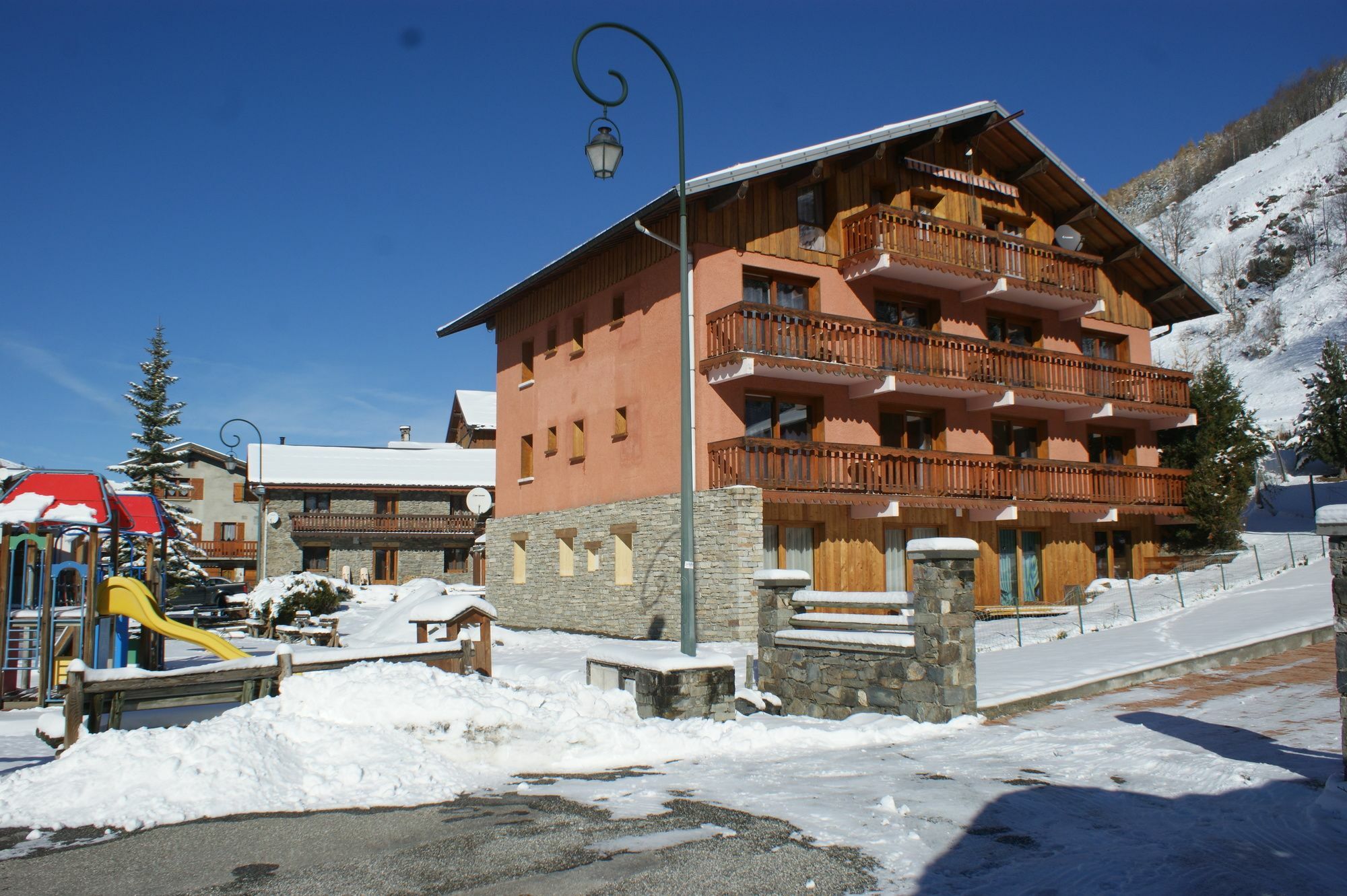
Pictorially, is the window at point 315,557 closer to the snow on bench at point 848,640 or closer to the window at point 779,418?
the window at point 779,418

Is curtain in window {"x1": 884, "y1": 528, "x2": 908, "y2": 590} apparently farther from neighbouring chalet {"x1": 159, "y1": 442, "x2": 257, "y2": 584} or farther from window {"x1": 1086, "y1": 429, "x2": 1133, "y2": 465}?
neighbouring chalet {"x1": 159, "y1": 442, "x2": 257, "y2": 584}

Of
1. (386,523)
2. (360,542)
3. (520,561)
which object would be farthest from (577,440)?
(360,542)

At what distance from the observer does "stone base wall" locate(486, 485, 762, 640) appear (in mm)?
20031

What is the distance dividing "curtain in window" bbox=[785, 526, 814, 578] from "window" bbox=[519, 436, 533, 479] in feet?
29.4

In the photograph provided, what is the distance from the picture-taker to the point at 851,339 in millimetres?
22250

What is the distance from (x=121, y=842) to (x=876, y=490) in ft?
57.3

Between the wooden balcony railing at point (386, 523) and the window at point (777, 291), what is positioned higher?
the window at point (777, 291)

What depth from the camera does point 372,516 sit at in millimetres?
49125

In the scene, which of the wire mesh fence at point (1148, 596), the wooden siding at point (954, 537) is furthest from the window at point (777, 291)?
the wire mesh fence at point (1148, 596)

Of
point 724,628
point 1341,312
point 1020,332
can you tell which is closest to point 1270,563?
point 1020,332

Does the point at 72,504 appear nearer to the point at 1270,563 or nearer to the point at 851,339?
the point at 851,339

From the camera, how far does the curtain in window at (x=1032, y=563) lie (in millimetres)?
26094

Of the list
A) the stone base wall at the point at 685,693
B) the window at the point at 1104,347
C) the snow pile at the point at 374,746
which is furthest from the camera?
the window at the point at 1104,347

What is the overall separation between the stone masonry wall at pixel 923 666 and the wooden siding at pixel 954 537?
31.3ft
